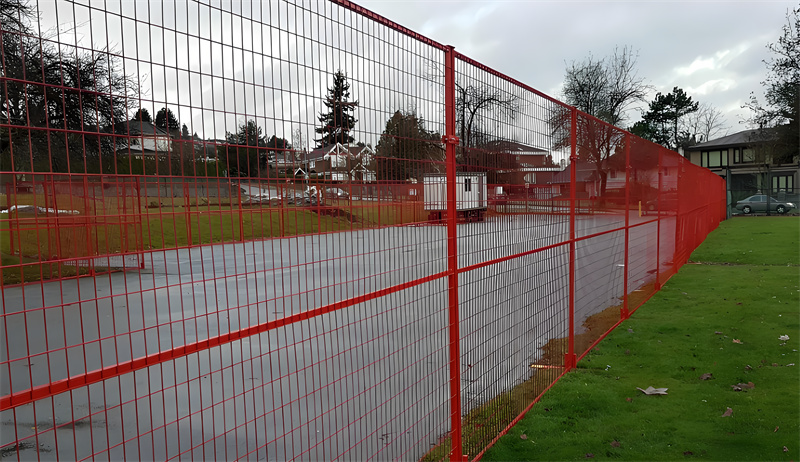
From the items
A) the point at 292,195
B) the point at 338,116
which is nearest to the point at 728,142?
the point at 338,116

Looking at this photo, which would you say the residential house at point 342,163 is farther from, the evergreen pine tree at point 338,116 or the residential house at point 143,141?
the residential house at point 143,141

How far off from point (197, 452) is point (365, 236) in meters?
2.38

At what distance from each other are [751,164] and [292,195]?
62081 mm

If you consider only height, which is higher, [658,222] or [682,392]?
[658,222]

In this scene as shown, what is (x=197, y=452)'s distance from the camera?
4.14 meters

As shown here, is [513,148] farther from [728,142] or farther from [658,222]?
[728,142]

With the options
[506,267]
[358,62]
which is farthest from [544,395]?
[358,62]

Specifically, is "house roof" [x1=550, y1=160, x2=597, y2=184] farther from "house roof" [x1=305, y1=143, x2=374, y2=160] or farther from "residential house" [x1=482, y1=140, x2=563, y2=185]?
"house roof" [x1=305, y1=143, x2=374, y2=160]

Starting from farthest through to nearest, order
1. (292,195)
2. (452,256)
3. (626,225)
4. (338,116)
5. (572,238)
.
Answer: (626,225) → (572,238) → (452,256) → (338,116) → (292,195)

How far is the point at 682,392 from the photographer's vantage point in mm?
5121

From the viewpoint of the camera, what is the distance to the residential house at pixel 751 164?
130 feet

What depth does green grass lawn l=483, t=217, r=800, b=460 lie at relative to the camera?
13.3 feet

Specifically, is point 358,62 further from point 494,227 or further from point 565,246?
point 565,246

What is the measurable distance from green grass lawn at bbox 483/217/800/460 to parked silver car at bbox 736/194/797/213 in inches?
1245
